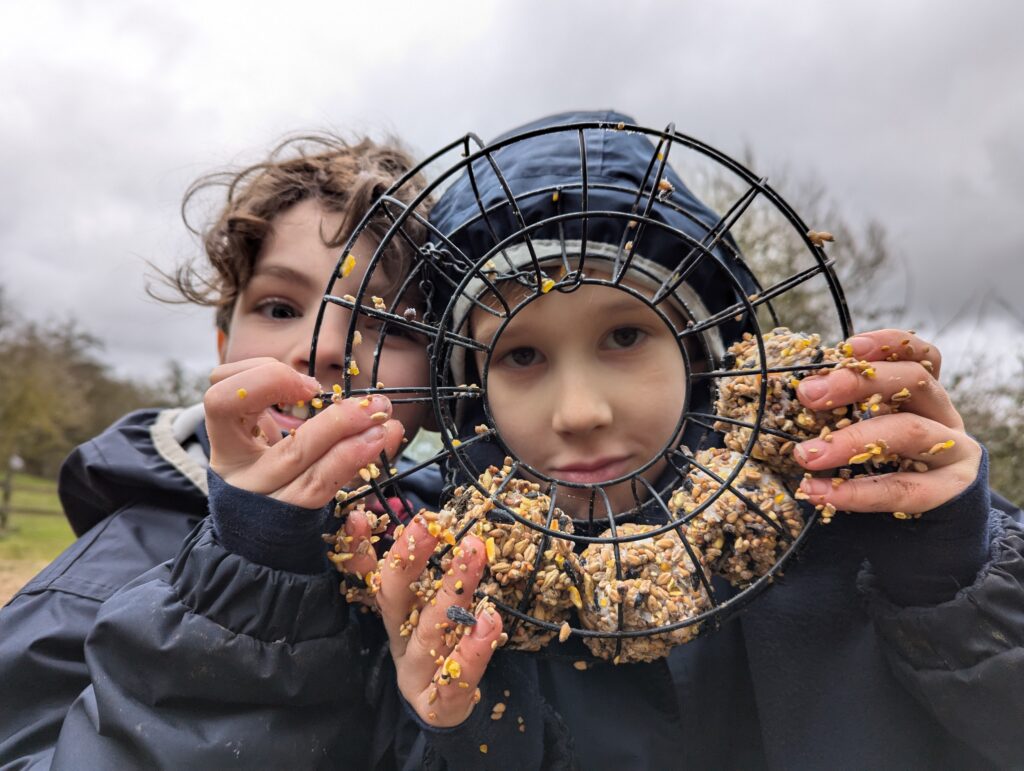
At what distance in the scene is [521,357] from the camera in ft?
4.57

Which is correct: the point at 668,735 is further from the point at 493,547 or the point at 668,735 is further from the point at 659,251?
the point at 659,251

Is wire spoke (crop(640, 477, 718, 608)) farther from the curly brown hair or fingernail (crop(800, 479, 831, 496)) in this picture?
the curly brown hair

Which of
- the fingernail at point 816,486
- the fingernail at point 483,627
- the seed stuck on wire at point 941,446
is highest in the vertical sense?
the seed stuck on wire at point 941,446

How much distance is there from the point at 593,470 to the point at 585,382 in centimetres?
18

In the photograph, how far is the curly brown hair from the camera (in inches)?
63.7

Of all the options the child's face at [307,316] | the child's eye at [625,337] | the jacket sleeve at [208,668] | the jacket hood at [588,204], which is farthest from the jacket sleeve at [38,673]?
the child's eye at [625,337]

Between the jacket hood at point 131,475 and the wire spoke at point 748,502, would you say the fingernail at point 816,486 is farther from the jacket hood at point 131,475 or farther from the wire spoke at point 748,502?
the jacket hood at point 131,475

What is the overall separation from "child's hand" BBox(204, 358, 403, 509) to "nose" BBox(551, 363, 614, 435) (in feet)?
1.09

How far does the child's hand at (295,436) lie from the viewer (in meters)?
1.03

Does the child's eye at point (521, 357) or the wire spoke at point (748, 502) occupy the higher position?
the child's eye at point (521, 357)

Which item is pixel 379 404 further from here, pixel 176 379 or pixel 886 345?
pixel 176 379

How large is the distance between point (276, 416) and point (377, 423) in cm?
63

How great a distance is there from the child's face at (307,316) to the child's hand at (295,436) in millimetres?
399

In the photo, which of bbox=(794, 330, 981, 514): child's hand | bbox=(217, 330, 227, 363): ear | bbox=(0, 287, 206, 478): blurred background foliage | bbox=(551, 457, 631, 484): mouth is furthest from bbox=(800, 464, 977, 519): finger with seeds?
bbox=(0, 287, 206, 478): blurred background foliage
